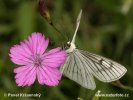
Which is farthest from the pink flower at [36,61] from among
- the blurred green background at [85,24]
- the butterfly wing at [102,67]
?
the blurred green background at [85,24]

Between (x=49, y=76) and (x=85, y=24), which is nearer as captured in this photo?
(x=49, y=76)

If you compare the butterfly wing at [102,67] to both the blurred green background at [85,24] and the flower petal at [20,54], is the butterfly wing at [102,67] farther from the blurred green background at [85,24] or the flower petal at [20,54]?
the blurred green background at [85,24]

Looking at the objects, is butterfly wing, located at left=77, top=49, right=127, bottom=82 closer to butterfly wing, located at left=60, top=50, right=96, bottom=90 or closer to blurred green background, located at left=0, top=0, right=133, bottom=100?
butterfly wing, located at left=60, top=50, right=96, bottom=90

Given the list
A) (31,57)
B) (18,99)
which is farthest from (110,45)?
(31,57)

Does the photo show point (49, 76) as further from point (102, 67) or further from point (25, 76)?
point (102, 67)

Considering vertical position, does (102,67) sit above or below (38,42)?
below

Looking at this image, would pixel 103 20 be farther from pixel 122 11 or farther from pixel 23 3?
pixel 23 3

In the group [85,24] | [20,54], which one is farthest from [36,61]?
[85,24]

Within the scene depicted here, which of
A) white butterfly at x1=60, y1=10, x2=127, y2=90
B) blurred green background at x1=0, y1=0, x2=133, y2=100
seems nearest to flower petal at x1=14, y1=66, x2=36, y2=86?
white butterfly at x1=60, y1=10, x2=127, y2=90
